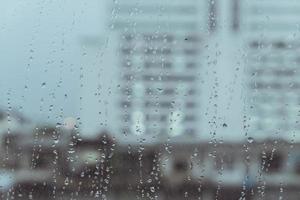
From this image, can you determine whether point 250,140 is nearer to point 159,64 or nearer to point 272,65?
point 272,65

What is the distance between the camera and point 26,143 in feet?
7.89

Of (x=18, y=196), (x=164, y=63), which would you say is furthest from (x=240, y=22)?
(x=18, y=196)

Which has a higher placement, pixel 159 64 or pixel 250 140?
pixel 159 64

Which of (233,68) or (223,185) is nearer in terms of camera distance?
(223,185)

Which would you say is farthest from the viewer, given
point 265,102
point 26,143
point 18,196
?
point 265,102

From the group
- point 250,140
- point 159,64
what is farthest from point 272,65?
point 159,64

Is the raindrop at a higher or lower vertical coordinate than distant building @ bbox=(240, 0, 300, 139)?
lower

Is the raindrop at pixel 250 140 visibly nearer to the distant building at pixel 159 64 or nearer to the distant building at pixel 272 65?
the distant building at pixel 272 65

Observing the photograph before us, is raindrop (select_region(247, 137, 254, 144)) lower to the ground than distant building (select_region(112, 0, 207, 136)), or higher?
lower

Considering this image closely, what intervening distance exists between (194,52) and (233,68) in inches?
7.7

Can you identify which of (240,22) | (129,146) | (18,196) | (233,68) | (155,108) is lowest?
(18,196)

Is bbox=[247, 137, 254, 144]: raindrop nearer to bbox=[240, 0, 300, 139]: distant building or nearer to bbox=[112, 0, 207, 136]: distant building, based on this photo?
bbox=[240, 0, 300, 139]: distant building

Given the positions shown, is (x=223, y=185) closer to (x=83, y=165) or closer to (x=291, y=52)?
(x=83, y=165)

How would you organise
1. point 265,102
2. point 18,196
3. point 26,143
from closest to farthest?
point 18,196, point 26,143, point 265,102
